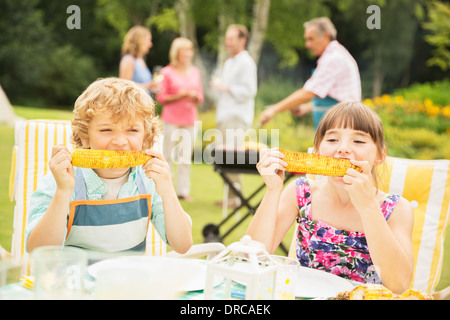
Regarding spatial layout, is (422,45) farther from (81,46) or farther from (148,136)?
(148,136)

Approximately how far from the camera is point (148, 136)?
7.18 ft

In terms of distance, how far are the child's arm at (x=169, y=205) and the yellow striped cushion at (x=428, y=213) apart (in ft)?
3.85

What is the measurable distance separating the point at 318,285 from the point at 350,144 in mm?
692

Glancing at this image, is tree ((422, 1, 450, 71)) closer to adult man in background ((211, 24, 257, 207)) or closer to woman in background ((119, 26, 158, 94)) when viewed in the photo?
adult man in background ((211, 24, 257, 207))

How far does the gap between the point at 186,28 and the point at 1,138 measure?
7.60m

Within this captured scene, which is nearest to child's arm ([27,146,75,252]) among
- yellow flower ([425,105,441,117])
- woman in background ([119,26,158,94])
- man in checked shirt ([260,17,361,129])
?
man in checked shirt ([260,17,361,129])

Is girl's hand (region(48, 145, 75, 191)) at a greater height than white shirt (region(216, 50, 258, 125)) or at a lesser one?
lesser

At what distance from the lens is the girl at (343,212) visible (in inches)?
69.6

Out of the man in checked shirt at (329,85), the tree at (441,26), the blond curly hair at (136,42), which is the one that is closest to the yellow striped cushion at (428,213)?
the man in checked shirt at (329,85)

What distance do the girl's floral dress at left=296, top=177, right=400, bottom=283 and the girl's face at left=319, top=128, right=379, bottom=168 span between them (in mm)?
213

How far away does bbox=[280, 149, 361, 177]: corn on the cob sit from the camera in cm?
182

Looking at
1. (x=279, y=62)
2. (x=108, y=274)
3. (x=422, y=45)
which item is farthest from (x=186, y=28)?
(x=108, y=274)

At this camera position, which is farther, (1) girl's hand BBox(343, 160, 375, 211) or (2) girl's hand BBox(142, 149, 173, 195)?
(2) girl's hand BBox(142, 149, 173, 195)
